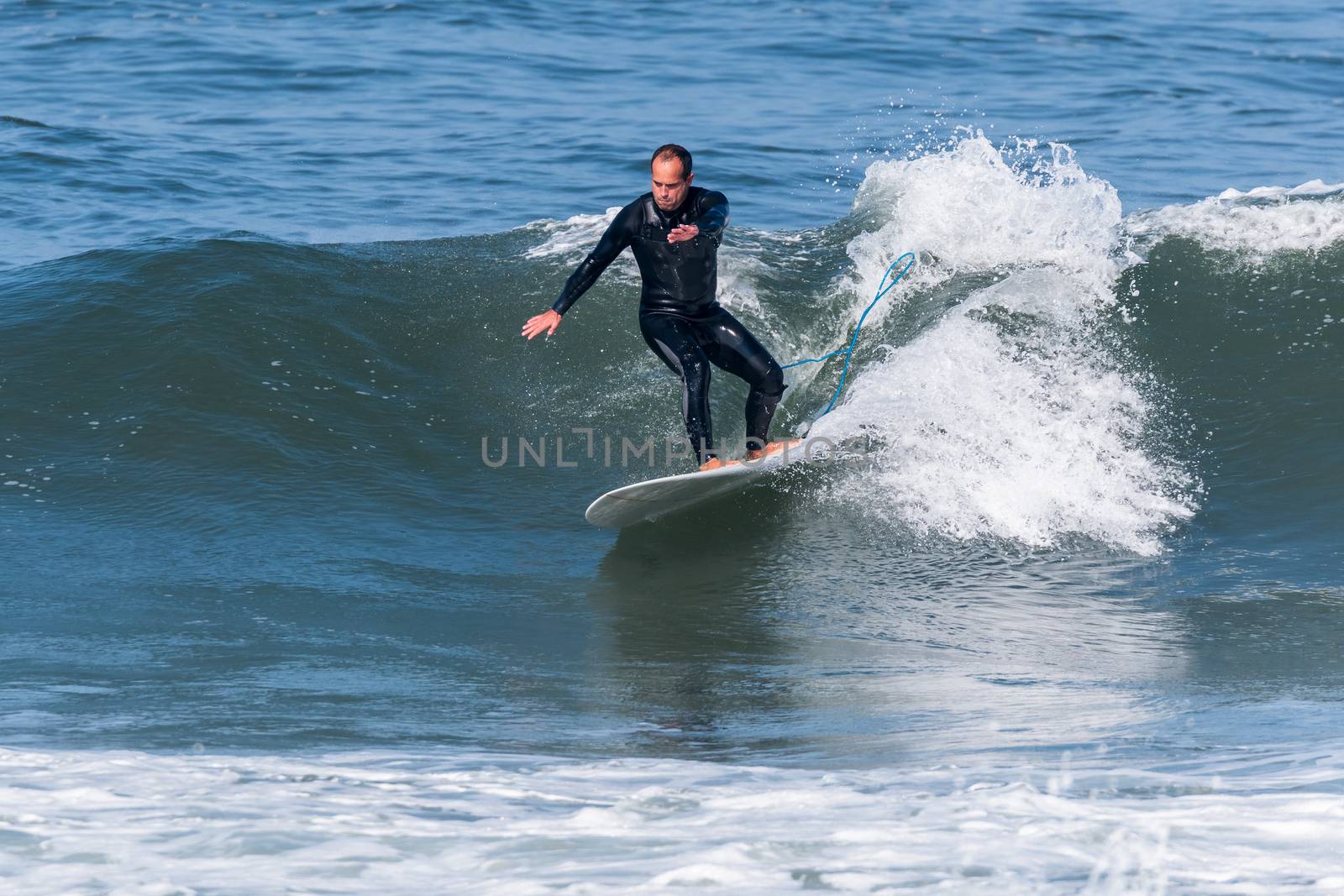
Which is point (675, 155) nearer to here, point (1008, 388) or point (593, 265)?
point (593, 265)

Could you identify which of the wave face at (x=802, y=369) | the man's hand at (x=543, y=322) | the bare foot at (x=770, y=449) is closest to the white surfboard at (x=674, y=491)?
the bare foot at (x=770, y=449)

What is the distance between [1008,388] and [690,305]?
2258 mm

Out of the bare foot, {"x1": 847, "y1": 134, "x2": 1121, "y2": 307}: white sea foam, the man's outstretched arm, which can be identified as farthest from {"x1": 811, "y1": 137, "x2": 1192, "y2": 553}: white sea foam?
the man's outstretched arm

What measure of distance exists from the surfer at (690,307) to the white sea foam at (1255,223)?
490 centimetres

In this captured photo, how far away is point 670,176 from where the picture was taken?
6.50 meters

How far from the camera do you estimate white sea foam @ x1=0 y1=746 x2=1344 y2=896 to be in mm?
3086

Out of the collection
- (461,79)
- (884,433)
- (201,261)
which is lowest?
(884,433)

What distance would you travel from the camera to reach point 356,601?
5980 mm

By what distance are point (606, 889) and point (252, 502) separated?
4.61 meters

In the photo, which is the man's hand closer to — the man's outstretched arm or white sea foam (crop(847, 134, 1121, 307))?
the man's outstretched arm

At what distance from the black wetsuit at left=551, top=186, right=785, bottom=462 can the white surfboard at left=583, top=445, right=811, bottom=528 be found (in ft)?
0.50

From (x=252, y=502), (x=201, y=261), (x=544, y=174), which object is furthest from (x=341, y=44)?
(x=252, y=502)

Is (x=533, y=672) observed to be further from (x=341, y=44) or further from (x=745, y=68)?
(x=341, y=44)

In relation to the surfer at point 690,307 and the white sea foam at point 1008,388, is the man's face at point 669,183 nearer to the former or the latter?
the surfer at point 690,307
